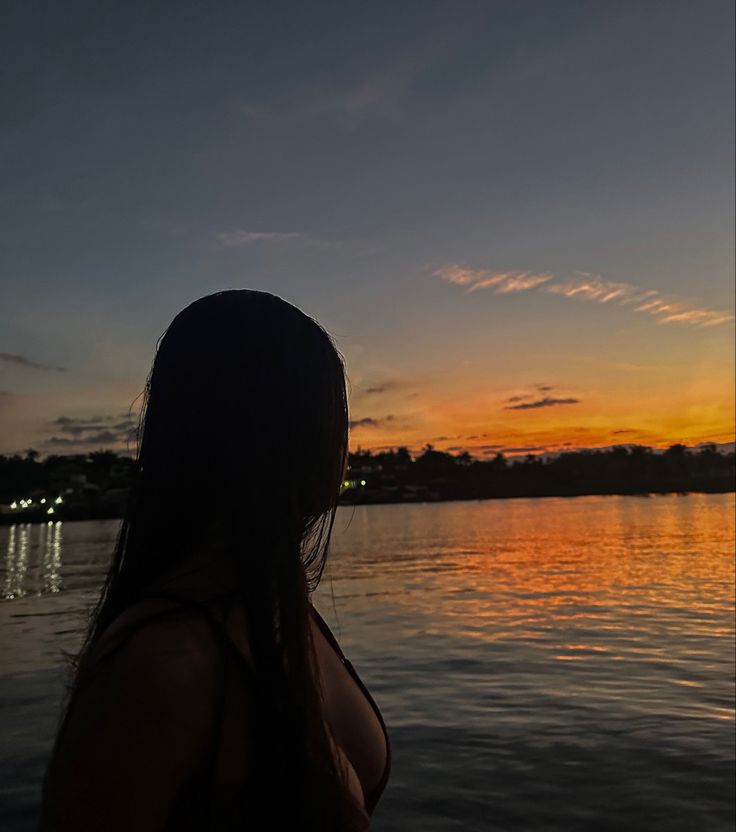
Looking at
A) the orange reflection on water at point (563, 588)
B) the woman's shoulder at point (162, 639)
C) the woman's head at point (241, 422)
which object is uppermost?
the woman's head at point (241, 422)

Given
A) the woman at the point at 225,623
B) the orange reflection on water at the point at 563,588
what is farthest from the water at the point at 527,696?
the woman at the point at 225,623

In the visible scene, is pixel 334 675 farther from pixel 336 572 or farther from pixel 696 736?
pixel 336 572

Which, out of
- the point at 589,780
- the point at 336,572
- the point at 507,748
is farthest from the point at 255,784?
the point at 336,572

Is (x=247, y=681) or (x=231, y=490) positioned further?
(x=231, y=490)

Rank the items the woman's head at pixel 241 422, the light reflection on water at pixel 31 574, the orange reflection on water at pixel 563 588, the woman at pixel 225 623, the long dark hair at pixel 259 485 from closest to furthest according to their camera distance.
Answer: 1. the woman at pixel 225 623
2. the long dark hair at pixel 259 485
3. the woman's head at pixel 241 422
4. the orange reflection on water at pixel 563 588
5. the light reflection on water at pixel 31 574

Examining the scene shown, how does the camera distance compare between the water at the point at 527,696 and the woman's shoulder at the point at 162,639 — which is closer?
the woman's shoulder at the point at 162,639

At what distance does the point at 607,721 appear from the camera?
37.0 ft

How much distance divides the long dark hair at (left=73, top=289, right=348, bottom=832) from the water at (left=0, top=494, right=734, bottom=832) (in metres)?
2.19

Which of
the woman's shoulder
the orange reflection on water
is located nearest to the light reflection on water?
the orange reflection on water

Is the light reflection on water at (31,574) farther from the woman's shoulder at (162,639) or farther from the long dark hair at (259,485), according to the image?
the woman's shoulder at (162,639)

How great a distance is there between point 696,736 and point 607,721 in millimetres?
1276

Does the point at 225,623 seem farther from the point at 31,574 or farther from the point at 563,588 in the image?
the point at 31,574

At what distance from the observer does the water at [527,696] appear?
8.39 meters

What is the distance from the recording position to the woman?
52.7 inches
